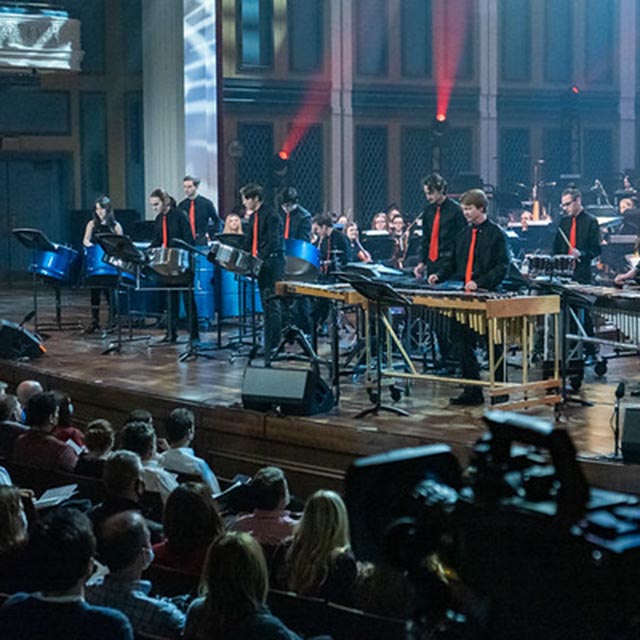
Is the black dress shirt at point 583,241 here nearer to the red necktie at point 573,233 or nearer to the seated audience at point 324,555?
the red necktie at point 573,233

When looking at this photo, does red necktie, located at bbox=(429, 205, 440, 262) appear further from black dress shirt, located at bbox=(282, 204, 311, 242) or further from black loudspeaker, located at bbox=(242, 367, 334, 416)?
black dress shirt, located at bbox=(282, 204, 311, 242)

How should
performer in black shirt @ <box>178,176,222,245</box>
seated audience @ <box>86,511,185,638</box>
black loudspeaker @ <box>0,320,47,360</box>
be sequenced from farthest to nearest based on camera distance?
performer in black shirt @ <box>178,176,222,245</box>
black loudspeaker @ <box>0,320,47,360</box>
seated audience @ <box>86,511,185,638</box>

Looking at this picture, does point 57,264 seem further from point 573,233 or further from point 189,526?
point 189,526

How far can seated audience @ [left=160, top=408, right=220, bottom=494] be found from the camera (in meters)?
5.87

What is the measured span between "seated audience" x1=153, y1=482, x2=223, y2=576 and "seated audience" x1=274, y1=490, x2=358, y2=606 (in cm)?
33

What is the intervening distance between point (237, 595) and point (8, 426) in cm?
361

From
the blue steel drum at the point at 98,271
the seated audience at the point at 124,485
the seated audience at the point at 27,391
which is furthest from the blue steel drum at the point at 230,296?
the seated audience at the point at 124,485

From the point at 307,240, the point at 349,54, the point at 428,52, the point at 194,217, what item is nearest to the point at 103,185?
the point at 349,54

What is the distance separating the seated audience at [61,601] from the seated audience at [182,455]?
2.20 meters

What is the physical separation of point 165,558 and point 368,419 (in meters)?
3.55

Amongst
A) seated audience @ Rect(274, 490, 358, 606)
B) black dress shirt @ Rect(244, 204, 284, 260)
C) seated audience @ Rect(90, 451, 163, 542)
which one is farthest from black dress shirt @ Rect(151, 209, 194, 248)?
seated audience @ Rect(274, 490, 358, 606)

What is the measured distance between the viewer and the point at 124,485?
4898 mm

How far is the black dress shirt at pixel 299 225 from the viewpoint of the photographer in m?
10.9

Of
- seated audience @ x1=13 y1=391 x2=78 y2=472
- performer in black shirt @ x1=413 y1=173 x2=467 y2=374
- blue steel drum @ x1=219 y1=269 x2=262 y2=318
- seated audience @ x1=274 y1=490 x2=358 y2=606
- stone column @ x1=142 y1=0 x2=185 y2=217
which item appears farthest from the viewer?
stone column @ x1=142 y1=0 x2=185 y2=217
